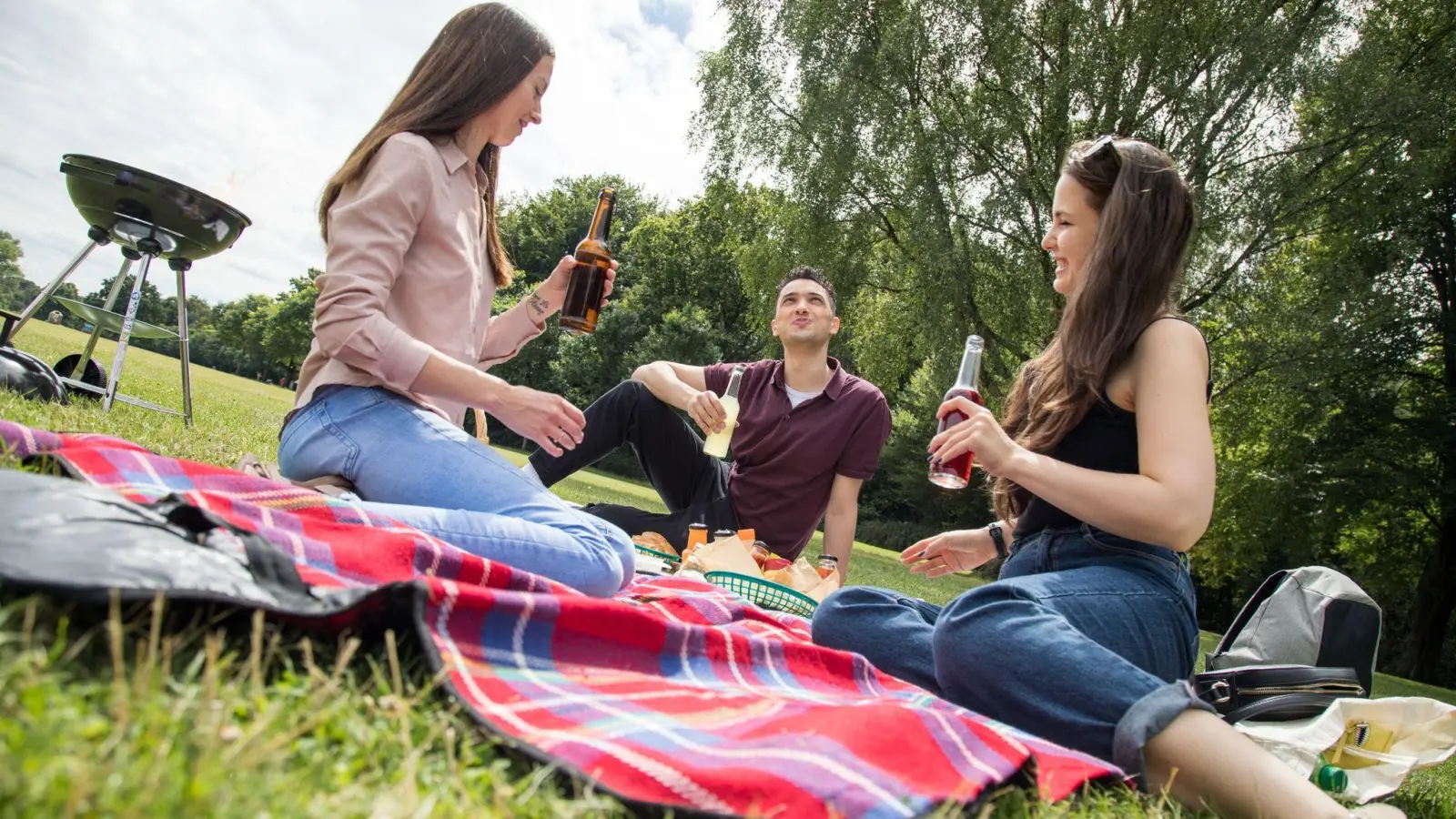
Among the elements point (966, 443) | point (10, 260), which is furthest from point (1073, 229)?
point (10, 260)

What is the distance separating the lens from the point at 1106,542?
2.33 meters

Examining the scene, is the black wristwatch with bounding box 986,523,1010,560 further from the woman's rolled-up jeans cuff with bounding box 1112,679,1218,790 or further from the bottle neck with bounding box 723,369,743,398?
the bottle neck with bounding box 723,369,743,398

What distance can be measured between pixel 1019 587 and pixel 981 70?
14.0 metres

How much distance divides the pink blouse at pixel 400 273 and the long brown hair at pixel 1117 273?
1.83m

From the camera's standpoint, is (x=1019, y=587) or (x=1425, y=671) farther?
(x=1425, y=671)

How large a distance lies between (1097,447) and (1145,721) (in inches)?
35.4

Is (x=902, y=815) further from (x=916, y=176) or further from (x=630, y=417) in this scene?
(x=916, y=176)

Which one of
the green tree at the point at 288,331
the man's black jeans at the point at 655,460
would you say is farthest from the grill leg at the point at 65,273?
the green tree at the point at 288,331

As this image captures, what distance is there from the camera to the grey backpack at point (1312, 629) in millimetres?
2400

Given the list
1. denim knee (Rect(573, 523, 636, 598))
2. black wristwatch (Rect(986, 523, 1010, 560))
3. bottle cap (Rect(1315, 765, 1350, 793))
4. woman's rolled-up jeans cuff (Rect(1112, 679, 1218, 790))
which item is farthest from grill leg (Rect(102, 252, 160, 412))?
bottle cap (Rect(1315, 765, 1350, 793))

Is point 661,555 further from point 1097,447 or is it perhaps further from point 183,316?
point 183,316

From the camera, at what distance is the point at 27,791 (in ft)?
2.48

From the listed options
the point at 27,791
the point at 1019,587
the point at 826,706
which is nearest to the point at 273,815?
the point at 27,791

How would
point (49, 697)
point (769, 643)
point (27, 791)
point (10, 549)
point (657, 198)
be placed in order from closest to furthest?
1. point (27, 791)
2. point (49, 697)
3. point (10, 549)
4. point (769, 643)
5. point (657, 198)
